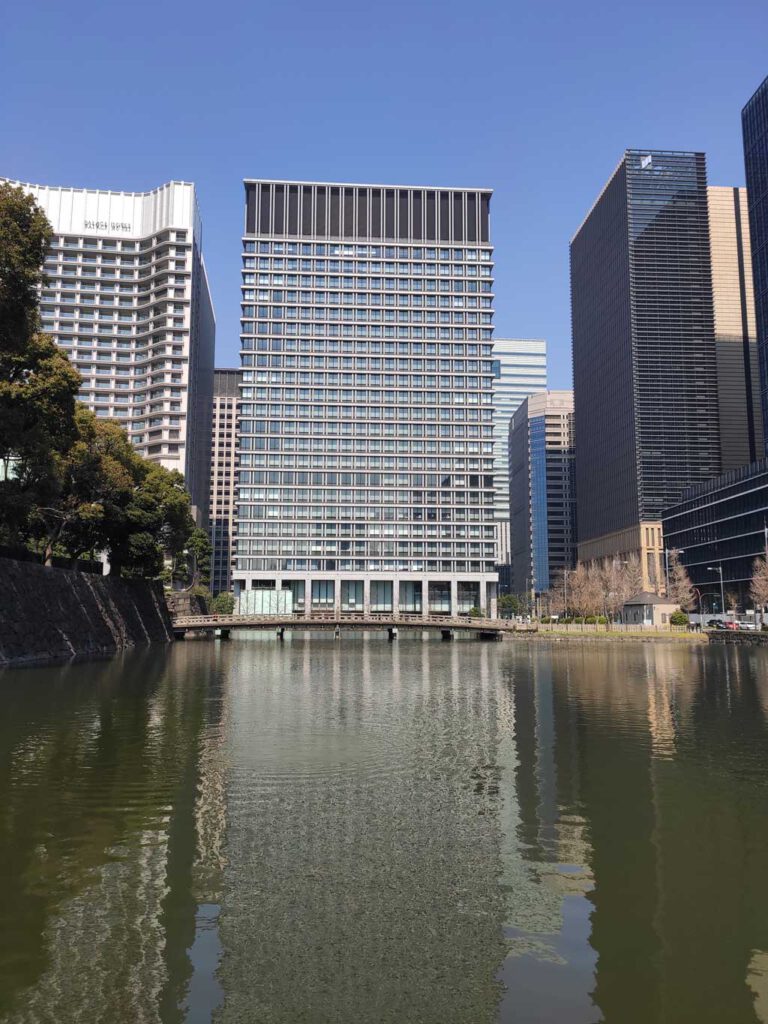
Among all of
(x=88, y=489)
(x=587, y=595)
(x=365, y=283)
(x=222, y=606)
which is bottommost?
(x=222, y=606)

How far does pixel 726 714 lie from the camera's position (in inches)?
1222

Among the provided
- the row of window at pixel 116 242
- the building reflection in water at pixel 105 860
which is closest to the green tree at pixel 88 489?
the building reflection in water at pixel 105 860

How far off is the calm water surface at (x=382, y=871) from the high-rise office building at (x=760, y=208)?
13116 cm

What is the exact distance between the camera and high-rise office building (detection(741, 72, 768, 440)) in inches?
5531

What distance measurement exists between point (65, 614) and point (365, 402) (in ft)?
342

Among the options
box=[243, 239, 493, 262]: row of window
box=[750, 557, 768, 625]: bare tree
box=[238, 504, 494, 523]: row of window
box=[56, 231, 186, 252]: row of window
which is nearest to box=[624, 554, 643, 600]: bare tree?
box=[750, 557, 768, 625]: bare tree

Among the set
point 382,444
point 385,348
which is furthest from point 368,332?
point 382,444

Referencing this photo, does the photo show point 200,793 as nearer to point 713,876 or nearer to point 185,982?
point 185,982

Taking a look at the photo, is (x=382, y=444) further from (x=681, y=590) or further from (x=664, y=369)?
(x=664, y=369)

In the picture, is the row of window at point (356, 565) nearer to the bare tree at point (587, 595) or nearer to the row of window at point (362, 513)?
the row of window at point (362, 513)

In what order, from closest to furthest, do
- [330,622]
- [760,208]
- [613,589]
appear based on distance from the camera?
[330,622] < [760,208] < [613,589]

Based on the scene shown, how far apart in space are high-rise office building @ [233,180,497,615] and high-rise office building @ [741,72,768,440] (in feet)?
165

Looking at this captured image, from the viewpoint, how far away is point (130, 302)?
538 feet

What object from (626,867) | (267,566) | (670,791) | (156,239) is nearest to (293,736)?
(670,791)
